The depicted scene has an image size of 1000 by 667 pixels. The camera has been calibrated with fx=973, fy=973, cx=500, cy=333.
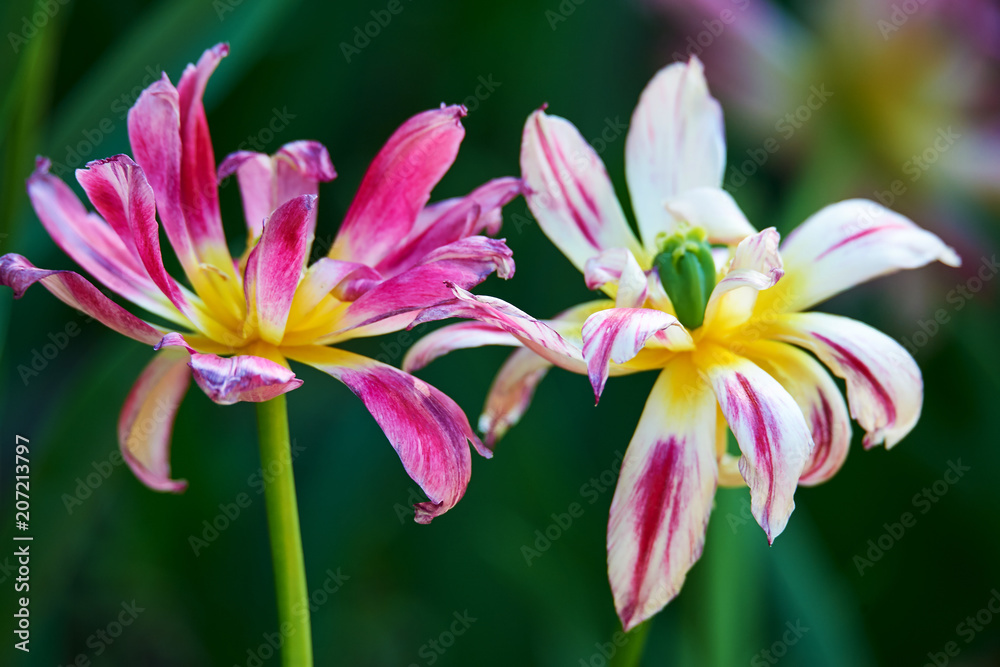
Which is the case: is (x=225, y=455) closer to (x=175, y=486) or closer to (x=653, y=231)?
(x=175, y=486)

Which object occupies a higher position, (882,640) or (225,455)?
(882,640)

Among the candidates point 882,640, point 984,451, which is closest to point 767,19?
point 984,451

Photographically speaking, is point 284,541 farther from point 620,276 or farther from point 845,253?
point 845,253

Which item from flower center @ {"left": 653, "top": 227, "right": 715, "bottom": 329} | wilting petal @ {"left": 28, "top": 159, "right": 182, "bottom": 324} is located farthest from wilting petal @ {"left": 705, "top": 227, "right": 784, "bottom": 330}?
wilting petal @ {"left": 28, "top": 159, "right": 182, "bottom": 324}

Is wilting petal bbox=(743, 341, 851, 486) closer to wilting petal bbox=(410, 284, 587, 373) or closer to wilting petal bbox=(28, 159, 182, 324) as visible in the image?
wilting petal bbox=(410, 284, 587, 373)

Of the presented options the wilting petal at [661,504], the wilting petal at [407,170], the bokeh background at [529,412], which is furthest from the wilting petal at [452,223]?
the bokeh background at [529,412]

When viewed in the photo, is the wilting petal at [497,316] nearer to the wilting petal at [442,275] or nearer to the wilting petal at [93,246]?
the wilting petal at [442,275]
